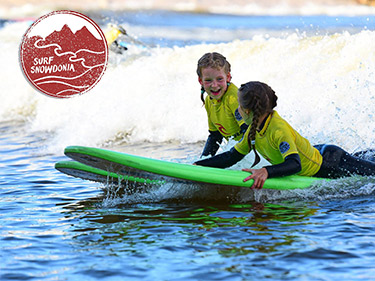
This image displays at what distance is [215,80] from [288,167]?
A: 40.2 inches

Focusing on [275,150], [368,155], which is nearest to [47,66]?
[368,155]

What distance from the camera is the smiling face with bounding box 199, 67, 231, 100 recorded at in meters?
5.44

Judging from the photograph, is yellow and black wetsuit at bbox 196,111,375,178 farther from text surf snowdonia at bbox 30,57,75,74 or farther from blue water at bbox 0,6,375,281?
text surf snowdonia at bbox 30,57,75,74

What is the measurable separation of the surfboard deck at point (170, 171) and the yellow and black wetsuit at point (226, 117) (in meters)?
0.53

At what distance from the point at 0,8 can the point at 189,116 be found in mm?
38749

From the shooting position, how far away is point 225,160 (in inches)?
218

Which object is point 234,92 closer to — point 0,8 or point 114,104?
point 114,104

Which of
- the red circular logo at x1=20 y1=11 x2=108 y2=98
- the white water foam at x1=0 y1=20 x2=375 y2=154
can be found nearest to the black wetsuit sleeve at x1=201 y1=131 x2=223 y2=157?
the white water foam at x1=0 y1=20 x2=375 y2=154

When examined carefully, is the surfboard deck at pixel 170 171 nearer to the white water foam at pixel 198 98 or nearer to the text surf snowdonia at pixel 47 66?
the white water foam at pixel 198 98

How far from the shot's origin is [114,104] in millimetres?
11336

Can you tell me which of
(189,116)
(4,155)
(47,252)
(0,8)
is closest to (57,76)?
(189,116)

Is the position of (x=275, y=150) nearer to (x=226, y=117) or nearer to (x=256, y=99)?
(x=256, y=99)

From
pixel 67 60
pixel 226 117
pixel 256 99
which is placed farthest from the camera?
pixel 67 60

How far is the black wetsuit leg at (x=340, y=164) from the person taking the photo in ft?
18.0
